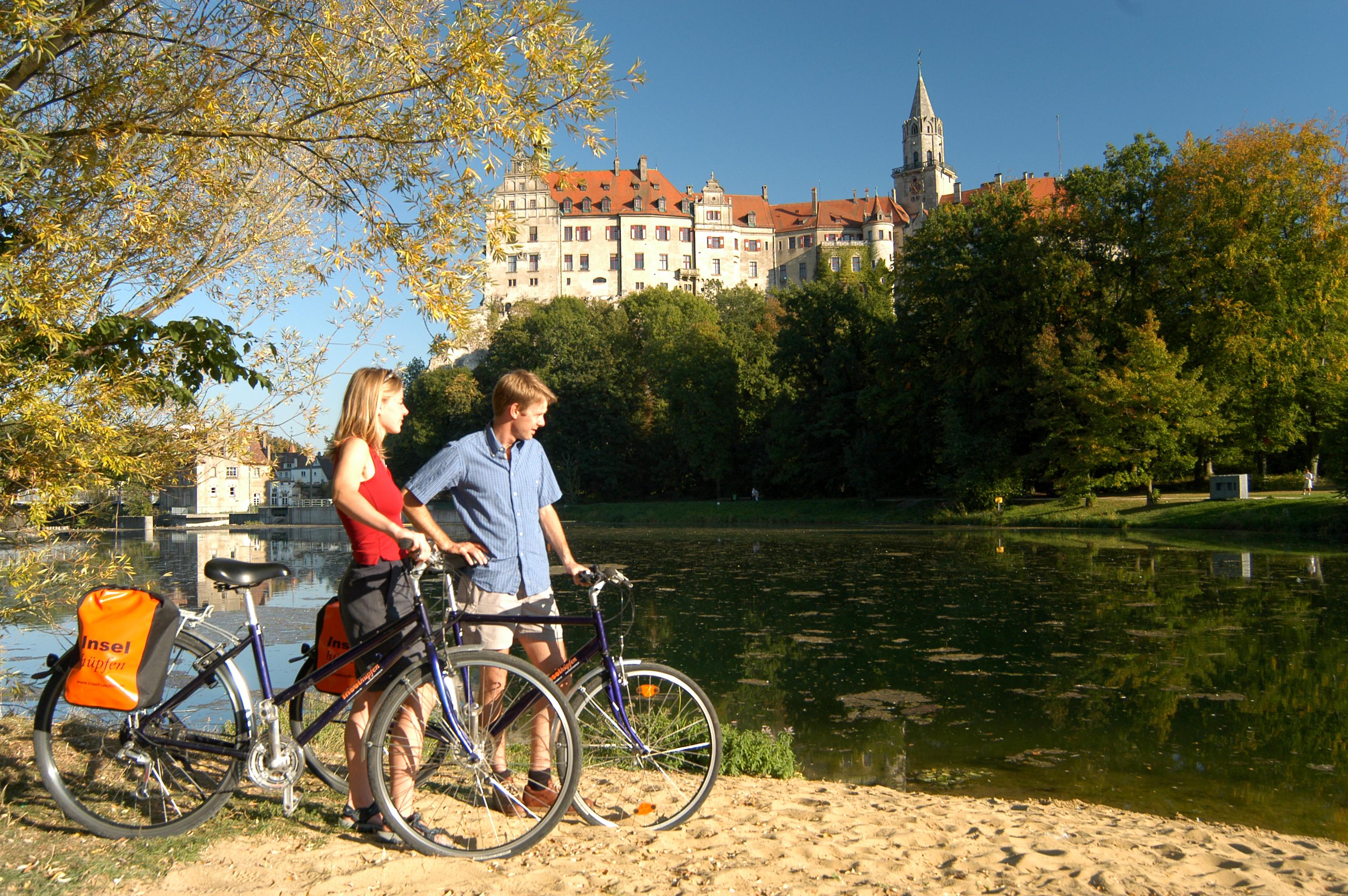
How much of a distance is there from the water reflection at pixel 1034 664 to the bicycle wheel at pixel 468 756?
6.49 feet

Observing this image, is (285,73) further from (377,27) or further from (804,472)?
(804,472)

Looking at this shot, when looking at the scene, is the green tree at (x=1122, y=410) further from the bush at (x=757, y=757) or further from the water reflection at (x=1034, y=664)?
the bush at (x=757, y=757)

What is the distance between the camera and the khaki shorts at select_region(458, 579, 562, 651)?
162 inches

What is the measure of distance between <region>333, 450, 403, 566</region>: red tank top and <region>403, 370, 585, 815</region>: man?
0.10 m

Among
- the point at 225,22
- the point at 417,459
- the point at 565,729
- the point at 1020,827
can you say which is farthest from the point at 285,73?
the point at 417,459

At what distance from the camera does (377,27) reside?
6.05 metres

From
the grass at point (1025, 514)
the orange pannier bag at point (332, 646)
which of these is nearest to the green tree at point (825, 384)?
the grass at point (1025, 514)

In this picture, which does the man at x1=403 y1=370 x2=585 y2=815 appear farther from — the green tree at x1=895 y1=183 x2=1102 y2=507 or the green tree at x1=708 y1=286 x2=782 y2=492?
the green tree at x1=708 y1=286 x2=782 y2=492

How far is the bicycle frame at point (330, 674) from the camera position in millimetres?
3734

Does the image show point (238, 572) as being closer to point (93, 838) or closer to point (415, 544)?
point (415, 544)

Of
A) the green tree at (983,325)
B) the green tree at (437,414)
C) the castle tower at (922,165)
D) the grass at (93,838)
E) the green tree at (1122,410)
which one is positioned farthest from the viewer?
the castle tower at (922,165)

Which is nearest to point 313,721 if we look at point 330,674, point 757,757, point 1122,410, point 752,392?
point 330,674

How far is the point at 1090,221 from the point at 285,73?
1407 inches

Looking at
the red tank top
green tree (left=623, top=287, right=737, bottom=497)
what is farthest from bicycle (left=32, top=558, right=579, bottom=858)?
green tree (left=623, top=287, right=737, bottom=497)
